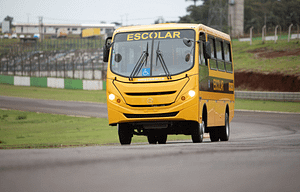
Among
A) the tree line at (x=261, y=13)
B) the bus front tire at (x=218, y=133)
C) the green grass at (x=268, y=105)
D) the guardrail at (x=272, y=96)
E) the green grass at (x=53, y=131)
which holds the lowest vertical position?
the green grass at (x=268, y=105)

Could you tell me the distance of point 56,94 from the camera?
153 feet

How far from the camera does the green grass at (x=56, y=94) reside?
4284cm

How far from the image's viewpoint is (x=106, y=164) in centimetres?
461

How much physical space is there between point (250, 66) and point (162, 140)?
3786cm

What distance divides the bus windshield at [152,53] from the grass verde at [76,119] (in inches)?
138

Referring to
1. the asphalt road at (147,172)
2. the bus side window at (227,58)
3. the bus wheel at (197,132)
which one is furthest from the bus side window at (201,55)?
the asphalt road at (147,172)

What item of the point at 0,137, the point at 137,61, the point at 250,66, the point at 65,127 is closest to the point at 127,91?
the point at 137,61

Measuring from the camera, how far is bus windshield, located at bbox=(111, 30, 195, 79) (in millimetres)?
11914

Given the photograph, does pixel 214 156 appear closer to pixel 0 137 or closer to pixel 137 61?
pixel 137 61

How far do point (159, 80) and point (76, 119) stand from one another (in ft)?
51.8

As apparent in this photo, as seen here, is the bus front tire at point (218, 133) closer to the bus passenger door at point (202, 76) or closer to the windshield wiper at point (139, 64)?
the bus passenger door at point (202, 76)

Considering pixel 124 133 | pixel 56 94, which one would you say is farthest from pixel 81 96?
pixel 124 133

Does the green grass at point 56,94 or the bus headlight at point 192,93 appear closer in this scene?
the bus headlight at point 192,93

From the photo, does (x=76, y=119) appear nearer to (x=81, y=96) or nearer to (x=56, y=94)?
(x=81, y=96)
